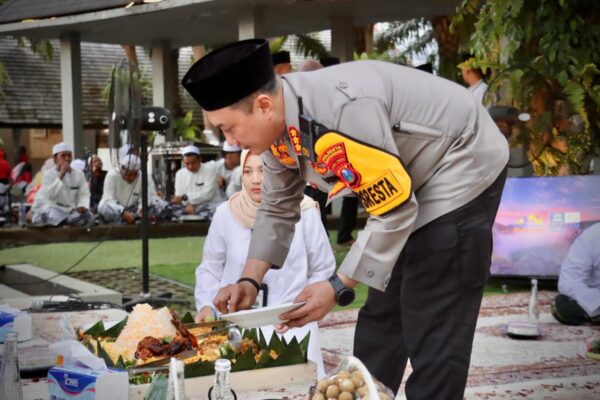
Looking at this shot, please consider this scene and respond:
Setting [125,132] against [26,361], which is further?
[125,132]

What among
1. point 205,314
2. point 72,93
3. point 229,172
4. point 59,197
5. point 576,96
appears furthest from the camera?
point 72,93

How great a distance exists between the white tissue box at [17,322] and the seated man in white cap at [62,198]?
10.9 metres

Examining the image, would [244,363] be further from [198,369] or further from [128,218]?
[128,218]

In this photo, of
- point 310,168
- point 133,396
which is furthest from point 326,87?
point 133,396

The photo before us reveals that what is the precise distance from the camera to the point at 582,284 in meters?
6.82

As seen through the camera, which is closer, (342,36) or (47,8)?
(342,36)

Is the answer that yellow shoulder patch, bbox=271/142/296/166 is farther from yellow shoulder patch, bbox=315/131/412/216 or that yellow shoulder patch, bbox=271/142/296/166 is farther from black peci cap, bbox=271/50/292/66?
black peci cap, bbox=271/50/292/66

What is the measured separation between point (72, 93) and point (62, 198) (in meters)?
5.65

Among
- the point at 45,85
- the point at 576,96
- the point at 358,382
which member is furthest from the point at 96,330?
the point at 45,85

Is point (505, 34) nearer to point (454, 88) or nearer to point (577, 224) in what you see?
point (577, 224)

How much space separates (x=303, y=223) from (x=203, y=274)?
0.60 metres

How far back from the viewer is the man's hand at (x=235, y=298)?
10.3 feet

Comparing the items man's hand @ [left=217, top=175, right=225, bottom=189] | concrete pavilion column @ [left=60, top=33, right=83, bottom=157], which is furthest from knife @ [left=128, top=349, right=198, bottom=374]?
concrete pavilion column @ [left=60, top=33, right=83, bottom=157]

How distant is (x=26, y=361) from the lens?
3.54 m
